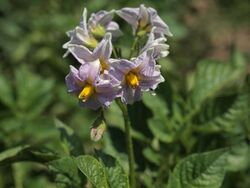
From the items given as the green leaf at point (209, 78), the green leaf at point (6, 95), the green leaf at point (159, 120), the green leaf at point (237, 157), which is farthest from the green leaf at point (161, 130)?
the green leaf at point (6, 95)

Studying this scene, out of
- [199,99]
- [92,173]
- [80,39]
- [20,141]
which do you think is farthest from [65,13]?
[92,173]

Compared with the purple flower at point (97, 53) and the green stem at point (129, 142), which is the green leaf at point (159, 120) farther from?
the purple flower at point (97, 53)

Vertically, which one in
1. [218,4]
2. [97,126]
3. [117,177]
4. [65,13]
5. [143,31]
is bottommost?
[218,4]

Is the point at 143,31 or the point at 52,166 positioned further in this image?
the point at 143,31

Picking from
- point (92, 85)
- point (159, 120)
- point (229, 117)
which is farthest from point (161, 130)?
point (92, 85)

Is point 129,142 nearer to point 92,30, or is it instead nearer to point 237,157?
point 92,30

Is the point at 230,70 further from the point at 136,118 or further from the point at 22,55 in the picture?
the point at 22,55
